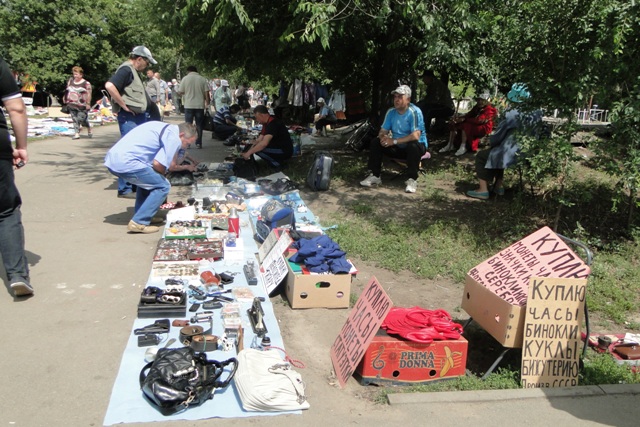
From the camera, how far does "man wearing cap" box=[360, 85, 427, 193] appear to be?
7988 mm

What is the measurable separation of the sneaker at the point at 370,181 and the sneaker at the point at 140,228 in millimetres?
3433

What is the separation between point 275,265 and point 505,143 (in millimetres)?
3986

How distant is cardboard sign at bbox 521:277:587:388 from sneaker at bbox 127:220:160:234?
439 centimetres

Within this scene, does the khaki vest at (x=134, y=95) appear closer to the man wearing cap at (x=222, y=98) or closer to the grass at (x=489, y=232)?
the grass at (x=489, y=232)

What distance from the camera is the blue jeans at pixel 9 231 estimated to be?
4254 mm

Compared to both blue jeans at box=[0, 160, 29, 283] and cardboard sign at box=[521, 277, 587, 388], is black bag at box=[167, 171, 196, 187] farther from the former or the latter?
cardboard sign at box=[521, 277, 587, 388]

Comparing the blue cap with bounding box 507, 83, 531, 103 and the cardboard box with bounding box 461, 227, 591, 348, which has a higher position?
the blue cap with bounding box 507, 83, 531, 103

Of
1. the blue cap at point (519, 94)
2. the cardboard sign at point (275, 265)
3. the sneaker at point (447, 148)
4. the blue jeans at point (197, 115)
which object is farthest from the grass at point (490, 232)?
the blue jeans at point (197, 115)

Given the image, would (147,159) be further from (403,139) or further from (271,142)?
(403,139)

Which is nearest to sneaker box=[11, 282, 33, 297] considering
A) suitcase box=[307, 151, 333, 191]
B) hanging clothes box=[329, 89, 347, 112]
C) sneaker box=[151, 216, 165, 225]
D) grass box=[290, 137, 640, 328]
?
sneaker box=[151, 216, 165, 225]

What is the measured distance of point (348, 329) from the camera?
12.4 feet

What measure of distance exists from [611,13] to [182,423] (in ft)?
17.3

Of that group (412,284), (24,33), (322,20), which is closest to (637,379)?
(412,284)

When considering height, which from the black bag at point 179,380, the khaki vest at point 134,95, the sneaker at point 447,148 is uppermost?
the khaki vest at point 134,95
